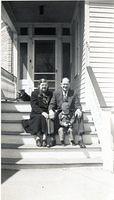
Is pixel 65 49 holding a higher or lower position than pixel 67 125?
higher

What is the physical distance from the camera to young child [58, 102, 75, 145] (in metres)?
7.14

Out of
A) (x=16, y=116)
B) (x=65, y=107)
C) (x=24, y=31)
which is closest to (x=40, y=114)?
(x=65, y=107)

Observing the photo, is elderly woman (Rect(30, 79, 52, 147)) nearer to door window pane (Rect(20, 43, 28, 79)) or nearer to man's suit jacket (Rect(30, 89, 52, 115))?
man's suit jacket (Rect(30, 89, 52, 115))

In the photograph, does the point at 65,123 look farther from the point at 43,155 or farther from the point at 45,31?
the point at 45,31

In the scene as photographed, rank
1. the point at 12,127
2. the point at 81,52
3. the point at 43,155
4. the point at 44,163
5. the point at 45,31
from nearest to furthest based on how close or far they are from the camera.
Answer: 1. the point at 44,163
2. the point at 43,155
3. the point at 12,127
4. the point at 81,52
5. the point at 45,31

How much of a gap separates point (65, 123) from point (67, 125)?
54 millimetres

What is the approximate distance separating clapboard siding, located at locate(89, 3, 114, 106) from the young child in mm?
1864

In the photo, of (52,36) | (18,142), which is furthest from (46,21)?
(18,142)

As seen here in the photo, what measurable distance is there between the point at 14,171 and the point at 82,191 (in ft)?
5.21

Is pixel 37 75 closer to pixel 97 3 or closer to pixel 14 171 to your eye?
pixel 97 3

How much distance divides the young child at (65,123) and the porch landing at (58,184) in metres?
0.93

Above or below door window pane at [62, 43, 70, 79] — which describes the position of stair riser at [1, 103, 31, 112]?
below

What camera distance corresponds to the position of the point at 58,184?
17.9 feet

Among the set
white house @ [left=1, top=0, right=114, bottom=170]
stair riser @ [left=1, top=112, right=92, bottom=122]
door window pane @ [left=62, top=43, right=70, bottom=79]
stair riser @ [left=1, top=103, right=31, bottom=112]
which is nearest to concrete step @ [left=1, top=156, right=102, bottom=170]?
white house @ [left=1, top=0, right=114, bottom=170]
